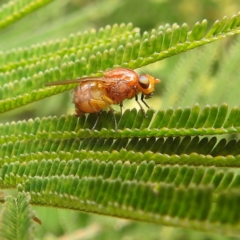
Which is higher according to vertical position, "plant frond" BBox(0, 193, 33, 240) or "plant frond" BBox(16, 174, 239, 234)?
"plant frond" BBox(16, 174, 239, 234)

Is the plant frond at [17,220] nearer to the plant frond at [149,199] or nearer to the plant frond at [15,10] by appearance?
the plant frond at [149,199]

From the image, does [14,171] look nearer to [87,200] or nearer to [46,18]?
[87,200]

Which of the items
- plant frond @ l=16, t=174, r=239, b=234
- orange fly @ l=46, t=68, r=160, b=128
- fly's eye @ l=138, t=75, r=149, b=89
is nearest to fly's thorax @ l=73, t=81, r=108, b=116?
orange fly @ l=46, t=68, r=160, b=128

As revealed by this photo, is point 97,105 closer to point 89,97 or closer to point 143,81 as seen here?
point 89,97

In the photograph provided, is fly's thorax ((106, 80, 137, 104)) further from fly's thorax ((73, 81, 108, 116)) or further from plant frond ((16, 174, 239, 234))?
plant frond ((16, 174, 239, 234))

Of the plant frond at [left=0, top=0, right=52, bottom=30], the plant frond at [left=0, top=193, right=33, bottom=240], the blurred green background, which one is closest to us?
the plant frond at [left=0, top=193, right=33, bottom=240]

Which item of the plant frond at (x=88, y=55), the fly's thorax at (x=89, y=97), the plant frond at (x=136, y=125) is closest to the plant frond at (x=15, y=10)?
the plant frond at (x=88, y=55)

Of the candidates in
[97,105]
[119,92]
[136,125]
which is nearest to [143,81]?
[119,92]
